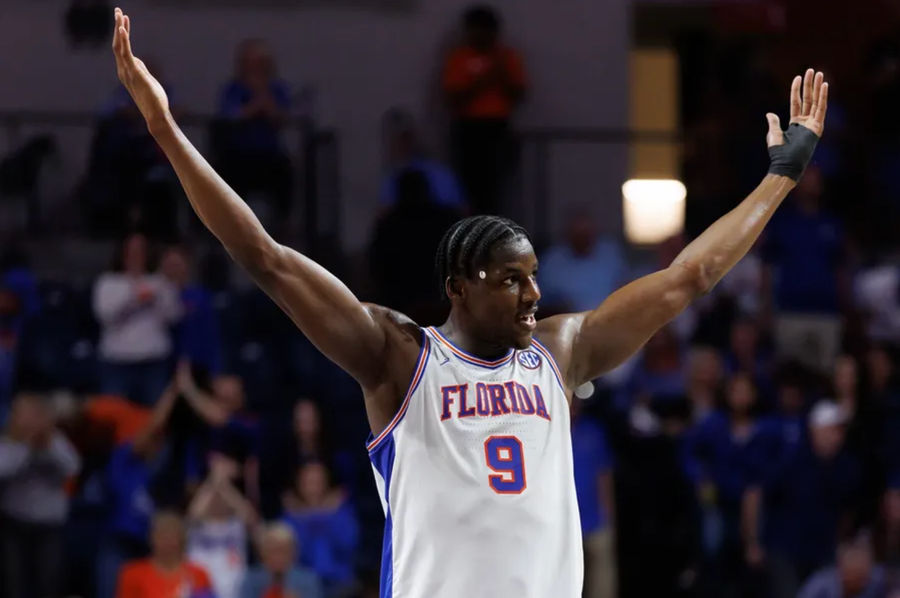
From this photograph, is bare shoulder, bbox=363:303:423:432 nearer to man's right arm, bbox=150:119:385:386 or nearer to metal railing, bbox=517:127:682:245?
man's right arm, bbox=150:119:385:386

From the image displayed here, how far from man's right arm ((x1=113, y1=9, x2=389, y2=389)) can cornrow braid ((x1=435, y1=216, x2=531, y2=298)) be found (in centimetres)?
36

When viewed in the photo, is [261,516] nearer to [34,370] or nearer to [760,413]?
[34,370]

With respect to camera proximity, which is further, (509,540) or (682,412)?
(682,412)

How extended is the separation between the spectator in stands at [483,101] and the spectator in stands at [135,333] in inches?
123

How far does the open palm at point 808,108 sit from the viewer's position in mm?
5184

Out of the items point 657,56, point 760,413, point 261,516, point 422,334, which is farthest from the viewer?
point 657,56

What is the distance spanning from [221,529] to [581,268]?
3.96 meters

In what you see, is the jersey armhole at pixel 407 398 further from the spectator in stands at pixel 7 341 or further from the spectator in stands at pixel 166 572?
the spectator in stands at pixel 7 341

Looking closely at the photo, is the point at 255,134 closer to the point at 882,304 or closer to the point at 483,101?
the point at 483,101

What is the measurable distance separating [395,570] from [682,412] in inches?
283

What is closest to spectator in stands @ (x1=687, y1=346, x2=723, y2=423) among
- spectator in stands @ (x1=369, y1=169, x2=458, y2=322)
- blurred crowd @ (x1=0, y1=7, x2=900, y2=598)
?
blurred crowd @ (x1=0, y1=7, x2=900, y2=598)

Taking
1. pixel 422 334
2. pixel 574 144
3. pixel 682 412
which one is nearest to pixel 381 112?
pixel 574 144

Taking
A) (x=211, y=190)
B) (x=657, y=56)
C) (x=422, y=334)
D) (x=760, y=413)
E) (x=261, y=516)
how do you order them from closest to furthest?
(x=211, y=190) → (x=422, y=334) → (x=261, y=516) → (x=760, y=413) → (x=657, y=56)

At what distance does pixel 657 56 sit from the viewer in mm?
18812
